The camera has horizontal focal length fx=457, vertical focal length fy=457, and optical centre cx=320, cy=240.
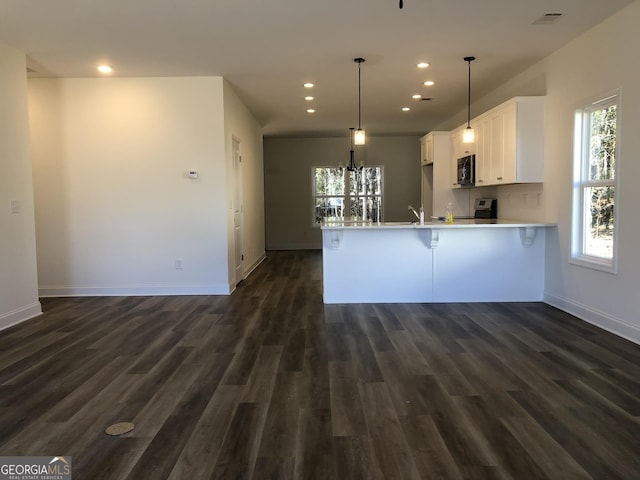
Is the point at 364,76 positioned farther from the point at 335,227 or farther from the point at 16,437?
the point at 16,437

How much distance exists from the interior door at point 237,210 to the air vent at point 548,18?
13.2 ft

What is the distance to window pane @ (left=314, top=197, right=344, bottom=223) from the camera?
11.0 m

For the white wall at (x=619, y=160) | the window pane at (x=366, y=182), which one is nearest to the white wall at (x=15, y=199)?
the white wall at (x=619, y=160)

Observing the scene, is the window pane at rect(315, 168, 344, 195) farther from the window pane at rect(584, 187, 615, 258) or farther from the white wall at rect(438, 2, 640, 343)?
the window pane at rect(584, 187, 615, 258)

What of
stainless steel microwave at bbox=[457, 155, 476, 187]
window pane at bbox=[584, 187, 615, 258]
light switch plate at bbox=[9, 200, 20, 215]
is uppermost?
stainless steel microwave at bbox=[457, 155, 476, 187]

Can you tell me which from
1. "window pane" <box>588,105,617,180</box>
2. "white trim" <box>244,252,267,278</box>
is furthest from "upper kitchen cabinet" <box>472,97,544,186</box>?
"white trim" <box>244,252,267,278</box>

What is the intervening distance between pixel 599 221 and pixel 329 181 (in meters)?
7.29

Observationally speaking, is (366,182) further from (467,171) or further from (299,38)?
(299,38)

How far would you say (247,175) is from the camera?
7.70 m

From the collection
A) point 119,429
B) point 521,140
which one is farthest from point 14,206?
point 521,140

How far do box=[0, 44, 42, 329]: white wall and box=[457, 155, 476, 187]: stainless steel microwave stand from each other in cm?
551

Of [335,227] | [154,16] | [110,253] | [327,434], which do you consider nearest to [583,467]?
[327,434]

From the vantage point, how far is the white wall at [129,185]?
5.65 m

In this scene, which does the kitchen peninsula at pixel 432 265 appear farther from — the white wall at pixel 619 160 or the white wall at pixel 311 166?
the white wall at pixel 311 166
